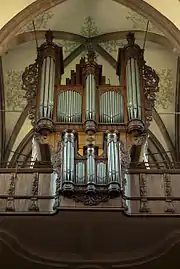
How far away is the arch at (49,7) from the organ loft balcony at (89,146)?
2.41 ft

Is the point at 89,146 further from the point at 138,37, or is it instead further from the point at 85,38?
the point at 85,38

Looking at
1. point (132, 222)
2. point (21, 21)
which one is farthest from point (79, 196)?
point (21, 21)

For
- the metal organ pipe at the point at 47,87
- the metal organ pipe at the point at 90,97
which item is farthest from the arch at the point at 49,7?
the metal organ pipe at the point at 90,97

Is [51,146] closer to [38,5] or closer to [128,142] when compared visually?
[128,142]

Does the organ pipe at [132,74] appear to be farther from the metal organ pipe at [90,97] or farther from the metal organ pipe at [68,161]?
the metal organ pipe at [68,161]

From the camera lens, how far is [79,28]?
14188 millimetres

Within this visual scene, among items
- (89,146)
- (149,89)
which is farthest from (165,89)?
(89,146)

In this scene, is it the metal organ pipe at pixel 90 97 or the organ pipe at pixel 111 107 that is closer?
the metal organ pipe at pixel 90 97

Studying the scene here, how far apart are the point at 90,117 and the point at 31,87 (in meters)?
1.59

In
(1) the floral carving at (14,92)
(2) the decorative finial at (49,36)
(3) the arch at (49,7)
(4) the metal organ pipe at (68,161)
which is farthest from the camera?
(1) the floral carving at (14,92)

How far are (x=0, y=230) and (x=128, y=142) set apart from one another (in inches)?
113

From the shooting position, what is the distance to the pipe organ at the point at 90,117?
9.82 metres

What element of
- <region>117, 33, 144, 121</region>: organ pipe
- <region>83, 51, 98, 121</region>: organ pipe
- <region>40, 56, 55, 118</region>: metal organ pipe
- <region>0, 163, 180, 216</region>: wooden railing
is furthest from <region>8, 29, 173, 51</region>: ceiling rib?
<region>0, 163, 180, 216</region>: wooden railing

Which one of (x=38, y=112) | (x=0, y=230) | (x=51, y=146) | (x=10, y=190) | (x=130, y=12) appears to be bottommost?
(x=0, y=230)
